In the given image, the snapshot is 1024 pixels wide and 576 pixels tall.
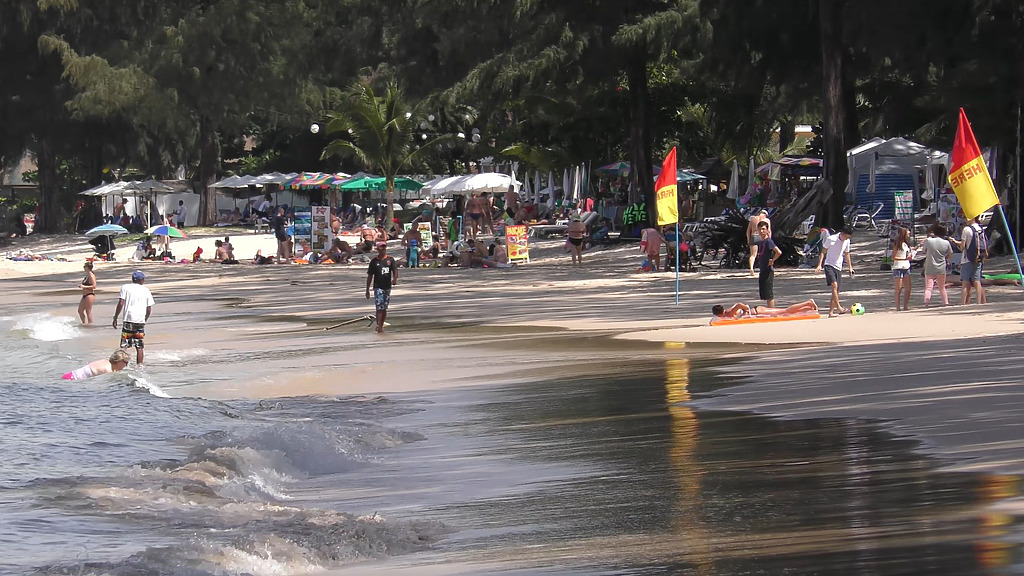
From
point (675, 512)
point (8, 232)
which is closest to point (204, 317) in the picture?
point (675, 512)

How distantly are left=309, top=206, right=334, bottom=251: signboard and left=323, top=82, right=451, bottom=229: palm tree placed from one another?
1151cm

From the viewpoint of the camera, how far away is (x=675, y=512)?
8641mm

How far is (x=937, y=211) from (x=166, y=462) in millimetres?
28019

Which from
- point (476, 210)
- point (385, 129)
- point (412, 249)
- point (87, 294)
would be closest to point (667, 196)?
point (87, 294)

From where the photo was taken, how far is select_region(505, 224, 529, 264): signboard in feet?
123

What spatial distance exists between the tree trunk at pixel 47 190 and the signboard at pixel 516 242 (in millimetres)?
26880

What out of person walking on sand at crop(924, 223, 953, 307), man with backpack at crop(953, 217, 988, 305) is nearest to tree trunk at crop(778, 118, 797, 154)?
person walking on sand at crop(924, 223, 953, 307)

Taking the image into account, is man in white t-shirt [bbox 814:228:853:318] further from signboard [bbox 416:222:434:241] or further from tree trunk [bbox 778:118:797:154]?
tree trunk [bbox 778:118:797:154]

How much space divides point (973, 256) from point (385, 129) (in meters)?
36.6

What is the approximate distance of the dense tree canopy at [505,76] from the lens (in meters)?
28.2

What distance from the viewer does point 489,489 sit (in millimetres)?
9938

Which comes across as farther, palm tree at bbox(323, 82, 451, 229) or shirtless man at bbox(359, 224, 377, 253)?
palm tree at bbox(323, 82, 451, 229)

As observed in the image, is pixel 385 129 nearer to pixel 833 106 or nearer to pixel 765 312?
pixel 833 106

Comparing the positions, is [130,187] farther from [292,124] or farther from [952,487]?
[952,487]
